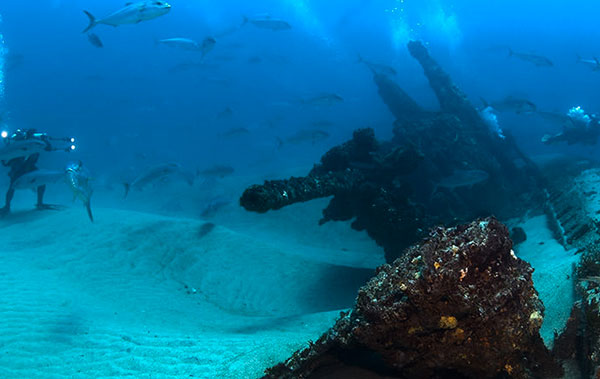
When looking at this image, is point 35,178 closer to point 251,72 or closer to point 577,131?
point 577,131

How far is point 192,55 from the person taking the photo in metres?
59.8

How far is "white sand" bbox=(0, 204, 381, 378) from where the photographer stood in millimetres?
3793

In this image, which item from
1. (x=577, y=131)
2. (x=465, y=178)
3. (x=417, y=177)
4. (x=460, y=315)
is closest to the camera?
(x=460, y=315)

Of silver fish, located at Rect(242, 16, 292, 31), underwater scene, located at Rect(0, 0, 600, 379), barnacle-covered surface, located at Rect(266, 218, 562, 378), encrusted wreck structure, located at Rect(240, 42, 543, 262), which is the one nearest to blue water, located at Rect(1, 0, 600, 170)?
underwater scene, located at Rect(0, 0, 600, 379)

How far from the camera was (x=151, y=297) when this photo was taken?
6215mm

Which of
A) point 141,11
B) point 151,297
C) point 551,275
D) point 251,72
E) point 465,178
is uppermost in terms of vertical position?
point 141,11

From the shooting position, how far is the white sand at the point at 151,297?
379 centimetres

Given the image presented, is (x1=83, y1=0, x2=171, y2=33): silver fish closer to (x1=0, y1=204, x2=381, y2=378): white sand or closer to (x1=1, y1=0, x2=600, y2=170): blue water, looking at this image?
(x1=0, y1=204, x2=381, y2=378): white sand

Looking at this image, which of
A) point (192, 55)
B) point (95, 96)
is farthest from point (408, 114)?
point (192, 55)

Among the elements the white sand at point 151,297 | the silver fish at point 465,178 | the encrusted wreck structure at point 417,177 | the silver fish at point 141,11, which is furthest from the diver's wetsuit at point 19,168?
the silver fish at point 465,178

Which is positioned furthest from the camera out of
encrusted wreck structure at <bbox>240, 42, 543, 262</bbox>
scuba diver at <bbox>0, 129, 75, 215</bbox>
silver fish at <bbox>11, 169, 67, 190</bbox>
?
silver fish at <bbox>11, 169, 67, 190</bbox>

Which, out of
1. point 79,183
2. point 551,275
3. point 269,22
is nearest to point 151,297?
point 79,183

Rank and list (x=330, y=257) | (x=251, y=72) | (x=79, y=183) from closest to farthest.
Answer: (x=79, y=183) → (x=330, y=257) → (x=251, y=72)

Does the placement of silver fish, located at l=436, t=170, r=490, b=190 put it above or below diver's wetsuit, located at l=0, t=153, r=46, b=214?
above
